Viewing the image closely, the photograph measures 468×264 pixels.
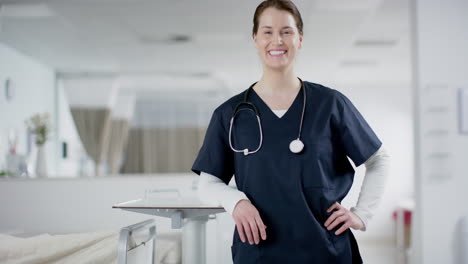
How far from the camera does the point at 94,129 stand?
364cm

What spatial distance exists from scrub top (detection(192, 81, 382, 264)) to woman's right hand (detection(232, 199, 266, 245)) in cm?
7

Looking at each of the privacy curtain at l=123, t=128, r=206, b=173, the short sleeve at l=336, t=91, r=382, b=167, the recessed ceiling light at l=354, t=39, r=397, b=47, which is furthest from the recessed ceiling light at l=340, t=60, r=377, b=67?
the short sleeve at l=336, t=91, r=382, b=167

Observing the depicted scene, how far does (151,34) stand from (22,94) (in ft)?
3.29

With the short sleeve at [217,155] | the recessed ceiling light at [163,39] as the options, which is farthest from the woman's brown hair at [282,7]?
the recessed ceiling light at [163,39]

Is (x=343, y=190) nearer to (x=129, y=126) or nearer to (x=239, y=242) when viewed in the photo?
(x=239, y=242)

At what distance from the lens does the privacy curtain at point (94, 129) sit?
11.8 ft

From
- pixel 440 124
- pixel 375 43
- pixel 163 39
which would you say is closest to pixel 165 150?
pixel 163 39

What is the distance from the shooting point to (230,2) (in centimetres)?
341

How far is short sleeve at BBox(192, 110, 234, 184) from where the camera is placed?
3.78ft

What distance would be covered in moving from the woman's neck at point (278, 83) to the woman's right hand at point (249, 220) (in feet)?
0.93

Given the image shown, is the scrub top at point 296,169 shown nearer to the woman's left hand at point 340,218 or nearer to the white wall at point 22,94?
the woman's left hand at point 340,218

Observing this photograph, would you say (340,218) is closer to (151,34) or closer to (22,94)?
(151,34)

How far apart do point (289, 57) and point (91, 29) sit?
2895 mm

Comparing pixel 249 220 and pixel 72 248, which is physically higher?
pixel 249 220
